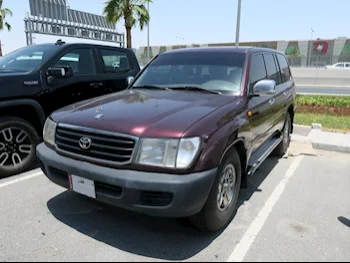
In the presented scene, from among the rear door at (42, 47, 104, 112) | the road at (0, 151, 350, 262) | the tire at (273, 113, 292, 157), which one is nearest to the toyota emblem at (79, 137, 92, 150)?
the road at (0, 151, 350, 262)

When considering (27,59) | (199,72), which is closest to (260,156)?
(199,72)

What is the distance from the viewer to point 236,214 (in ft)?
11.2

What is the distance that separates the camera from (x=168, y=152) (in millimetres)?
2426

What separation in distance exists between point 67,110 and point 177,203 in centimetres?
164

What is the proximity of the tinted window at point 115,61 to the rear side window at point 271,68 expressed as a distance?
9.03ft

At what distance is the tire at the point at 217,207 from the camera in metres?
2.68

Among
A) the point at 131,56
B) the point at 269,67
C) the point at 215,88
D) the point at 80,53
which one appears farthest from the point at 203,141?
the point at 131,56

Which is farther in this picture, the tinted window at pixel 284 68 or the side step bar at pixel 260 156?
the tinted window at pixel 284 68

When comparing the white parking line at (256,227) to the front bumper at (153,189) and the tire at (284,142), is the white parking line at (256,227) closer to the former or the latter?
the front bumper at (153,189)

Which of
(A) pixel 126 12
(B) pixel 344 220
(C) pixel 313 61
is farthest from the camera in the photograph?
(C) pixel 313 61

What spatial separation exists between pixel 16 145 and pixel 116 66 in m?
2.37

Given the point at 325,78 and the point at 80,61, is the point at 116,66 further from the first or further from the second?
the point at 325,78

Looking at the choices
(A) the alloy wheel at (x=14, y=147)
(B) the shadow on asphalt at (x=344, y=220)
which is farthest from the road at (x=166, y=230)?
(A) the alloy wheel at (x=14, y=147)

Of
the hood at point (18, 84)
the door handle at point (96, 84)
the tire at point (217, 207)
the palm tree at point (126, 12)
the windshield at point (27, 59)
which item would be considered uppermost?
the palm tree at point (126, 12)
